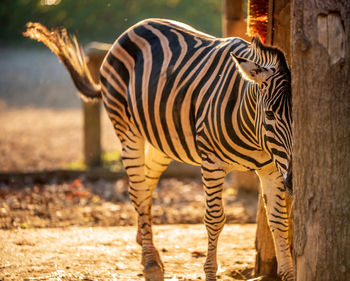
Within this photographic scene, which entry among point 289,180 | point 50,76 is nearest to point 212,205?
point 289,180

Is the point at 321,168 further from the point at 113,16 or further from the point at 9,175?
Result: the point at 113,16

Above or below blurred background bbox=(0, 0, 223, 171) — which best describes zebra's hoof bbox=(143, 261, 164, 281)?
below

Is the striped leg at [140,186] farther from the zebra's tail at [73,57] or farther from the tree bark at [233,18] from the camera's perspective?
the tree bark at [233,18]

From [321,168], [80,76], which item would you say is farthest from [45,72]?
[321,168]

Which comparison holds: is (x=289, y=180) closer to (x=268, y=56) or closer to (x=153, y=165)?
(x=268, y=56)

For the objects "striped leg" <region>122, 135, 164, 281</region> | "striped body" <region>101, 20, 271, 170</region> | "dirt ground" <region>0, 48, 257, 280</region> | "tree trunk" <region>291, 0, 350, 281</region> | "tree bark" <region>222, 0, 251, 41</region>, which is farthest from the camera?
"tree bark" <region>222, 0, 251, 41</region>

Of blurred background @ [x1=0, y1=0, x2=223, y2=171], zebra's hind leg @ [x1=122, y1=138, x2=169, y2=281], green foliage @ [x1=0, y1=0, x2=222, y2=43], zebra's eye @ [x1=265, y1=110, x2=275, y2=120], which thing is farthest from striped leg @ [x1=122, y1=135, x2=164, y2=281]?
green foliage @ [x1=0, y1=0, x2=222, y2=43]

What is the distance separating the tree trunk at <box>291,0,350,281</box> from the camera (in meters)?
3.04

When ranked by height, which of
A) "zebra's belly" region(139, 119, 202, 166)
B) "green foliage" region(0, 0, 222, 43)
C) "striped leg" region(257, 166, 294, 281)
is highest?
"green foliage" region(0, 0, 222, 43)

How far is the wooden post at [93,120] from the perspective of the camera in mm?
8703

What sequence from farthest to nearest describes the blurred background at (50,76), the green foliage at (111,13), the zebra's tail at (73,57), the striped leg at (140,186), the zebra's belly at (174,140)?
the green foliage at (111,13), the blurred background at (50,76), the zebra's tail at (73,57), the striped leg at (140,186), the zebra's belly at (174,140)

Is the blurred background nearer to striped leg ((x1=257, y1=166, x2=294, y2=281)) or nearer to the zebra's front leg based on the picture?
the zebra's front leg

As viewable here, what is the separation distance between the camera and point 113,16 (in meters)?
20.5

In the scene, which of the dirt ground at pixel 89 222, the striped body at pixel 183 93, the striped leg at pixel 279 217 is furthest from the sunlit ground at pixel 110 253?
the striped body at pixel 183 93
